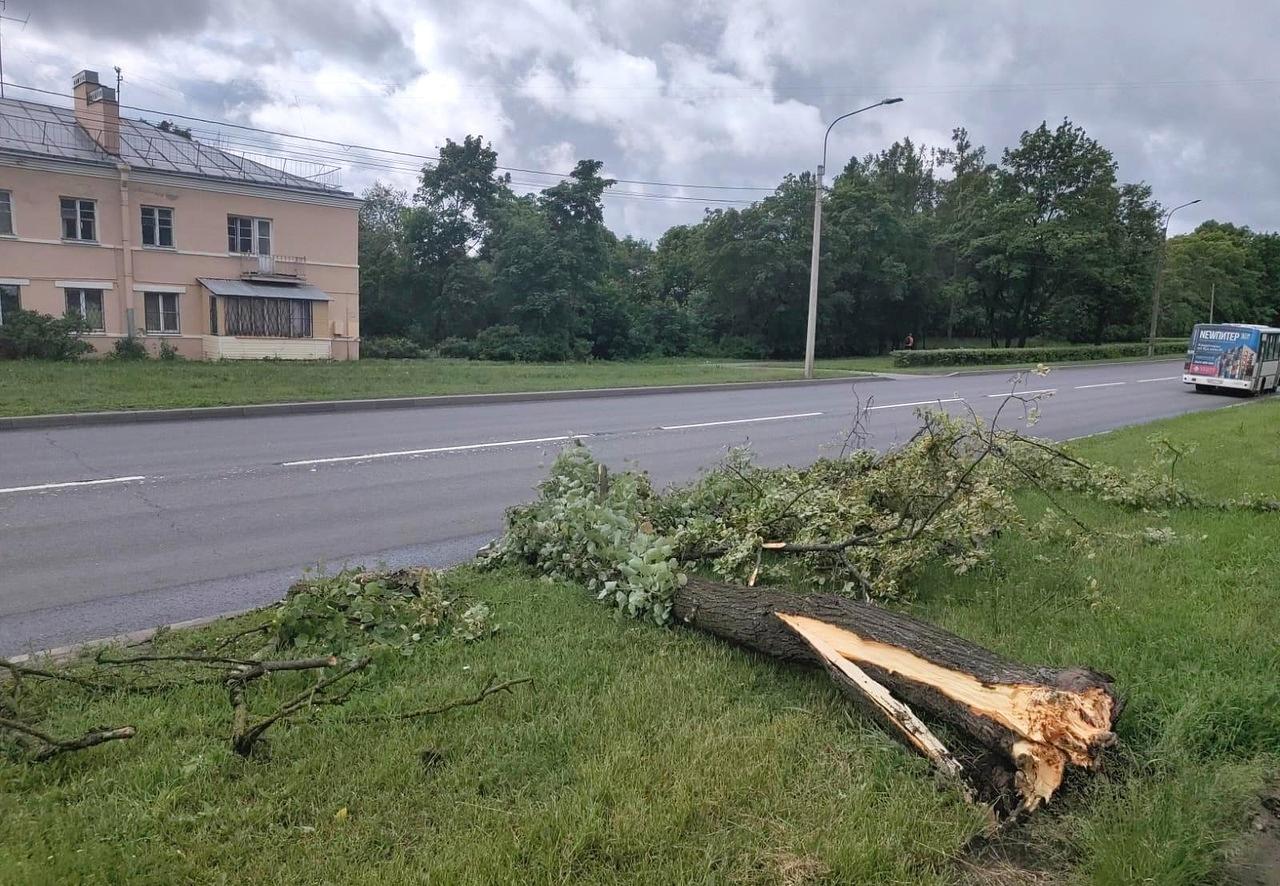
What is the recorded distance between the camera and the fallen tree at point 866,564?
129 inches

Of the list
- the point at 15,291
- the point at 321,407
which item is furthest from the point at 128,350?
the point at 321,407

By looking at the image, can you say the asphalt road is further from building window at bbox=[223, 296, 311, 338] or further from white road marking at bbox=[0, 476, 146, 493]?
building window at bbox=[223, 296, 311, 338]

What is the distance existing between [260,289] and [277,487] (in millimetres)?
27779

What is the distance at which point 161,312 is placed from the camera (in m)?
32.2

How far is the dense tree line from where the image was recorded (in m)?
41.6

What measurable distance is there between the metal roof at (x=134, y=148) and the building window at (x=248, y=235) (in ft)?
5.20

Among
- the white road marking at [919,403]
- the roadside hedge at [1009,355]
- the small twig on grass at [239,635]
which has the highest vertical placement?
the roadside hedge at [1009,355]

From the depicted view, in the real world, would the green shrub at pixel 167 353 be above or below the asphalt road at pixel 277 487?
above

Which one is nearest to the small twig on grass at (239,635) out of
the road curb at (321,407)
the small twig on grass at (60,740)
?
the small twig on grass at (60,740)

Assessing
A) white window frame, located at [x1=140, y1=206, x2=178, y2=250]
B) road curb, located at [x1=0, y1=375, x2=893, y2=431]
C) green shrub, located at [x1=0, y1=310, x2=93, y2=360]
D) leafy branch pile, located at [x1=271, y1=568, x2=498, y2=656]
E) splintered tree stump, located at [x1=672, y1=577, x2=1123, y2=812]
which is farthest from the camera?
white window frame, located at [x1=140, y1=206, x2=178, y2=250]

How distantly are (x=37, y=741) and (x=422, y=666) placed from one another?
1536 millimetres

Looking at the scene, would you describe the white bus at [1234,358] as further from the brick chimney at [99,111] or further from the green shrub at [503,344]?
the brick chimney at [99,111]

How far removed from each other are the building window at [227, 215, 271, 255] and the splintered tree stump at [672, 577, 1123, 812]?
34799 millimetres

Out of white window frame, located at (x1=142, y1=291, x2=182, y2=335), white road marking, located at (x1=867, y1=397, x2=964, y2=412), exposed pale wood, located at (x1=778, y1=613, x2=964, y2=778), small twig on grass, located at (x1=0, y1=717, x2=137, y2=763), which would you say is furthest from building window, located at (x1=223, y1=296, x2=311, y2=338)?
exposed pale wood, located at (x1=778, y1=613, x2=964, y2=778)
